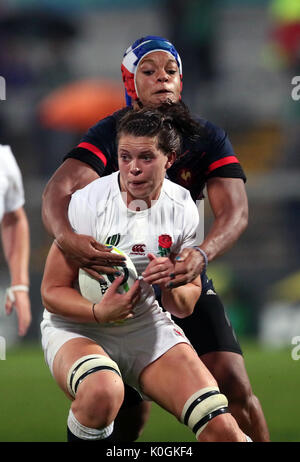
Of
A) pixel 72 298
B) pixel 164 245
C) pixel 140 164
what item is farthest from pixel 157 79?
pixel 72 298

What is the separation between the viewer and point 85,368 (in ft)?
12.6

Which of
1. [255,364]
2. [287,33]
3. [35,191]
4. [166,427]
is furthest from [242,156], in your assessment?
[166,427]

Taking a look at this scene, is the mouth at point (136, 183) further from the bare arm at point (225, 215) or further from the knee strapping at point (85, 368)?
the knee strapping at point (85, 368)

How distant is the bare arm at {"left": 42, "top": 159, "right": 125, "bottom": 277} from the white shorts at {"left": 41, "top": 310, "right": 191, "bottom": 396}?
0.99 ft

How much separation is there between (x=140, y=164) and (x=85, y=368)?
3.00ft

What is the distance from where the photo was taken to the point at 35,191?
1221 centimetres

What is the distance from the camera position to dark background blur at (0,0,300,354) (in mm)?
12195

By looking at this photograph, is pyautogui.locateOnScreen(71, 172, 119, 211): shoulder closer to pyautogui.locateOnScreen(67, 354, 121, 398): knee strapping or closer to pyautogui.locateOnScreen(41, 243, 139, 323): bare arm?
pyautogui.locateOnScreen(41, 243, 139, 323): bare arm

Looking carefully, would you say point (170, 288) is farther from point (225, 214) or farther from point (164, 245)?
point (225, 214)

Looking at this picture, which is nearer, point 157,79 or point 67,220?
point 67,220

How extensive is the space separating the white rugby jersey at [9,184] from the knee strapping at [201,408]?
2532 mm

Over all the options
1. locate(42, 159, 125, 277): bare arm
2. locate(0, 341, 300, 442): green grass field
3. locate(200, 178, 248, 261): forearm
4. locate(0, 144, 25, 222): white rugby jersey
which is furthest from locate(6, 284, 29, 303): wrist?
locate(200, 178, 248, 261): forearm

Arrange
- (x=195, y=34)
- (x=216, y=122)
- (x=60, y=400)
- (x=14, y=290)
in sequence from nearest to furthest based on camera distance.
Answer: (x=14, y=290), (x=60, y=400), (x=216, y=122), (x=195, y=34)

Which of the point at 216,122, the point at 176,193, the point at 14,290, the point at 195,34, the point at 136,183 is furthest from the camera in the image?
the point at 195,34
